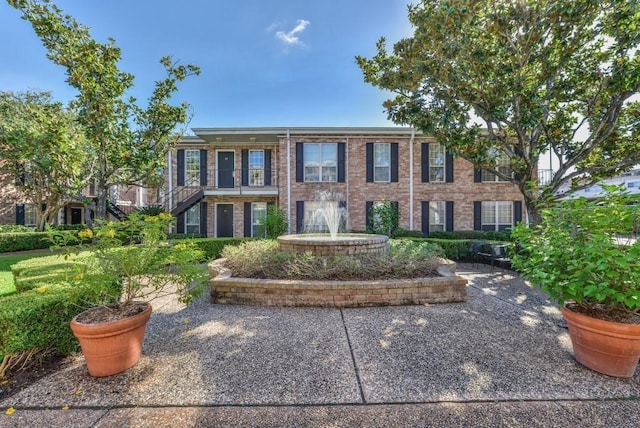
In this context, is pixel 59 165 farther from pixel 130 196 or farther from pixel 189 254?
pixel 130 196

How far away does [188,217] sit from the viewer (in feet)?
45.4

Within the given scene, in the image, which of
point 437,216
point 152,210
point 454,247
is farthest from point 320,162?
point 152,210

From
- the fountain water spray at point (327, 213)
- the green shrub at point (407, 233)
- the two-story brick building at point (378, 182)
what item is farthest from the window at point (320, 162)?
the green shrub at point (407, 233)

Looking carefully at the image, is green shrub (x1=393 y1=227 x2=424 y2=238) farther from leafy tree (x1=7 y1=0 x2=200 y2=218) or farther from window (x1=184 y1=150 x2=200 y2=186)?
window (x1=184 y1=150 x2=200 y2=186)

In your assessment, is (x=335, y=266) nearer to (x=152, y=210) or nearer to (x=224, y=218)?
(x=224, y=218)

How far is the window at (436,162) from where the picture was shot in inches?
522

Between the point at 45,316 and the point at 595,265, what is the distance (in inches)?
218

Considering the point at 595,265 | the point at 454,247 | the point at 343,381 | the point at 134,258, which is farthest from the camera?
the point at 454,247

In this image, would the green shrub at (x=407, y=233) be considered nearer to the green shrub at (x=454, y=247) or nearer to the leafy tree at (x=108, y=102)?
the green shrub at (x=454, y=247)

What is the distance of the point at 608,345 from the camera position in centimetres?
257

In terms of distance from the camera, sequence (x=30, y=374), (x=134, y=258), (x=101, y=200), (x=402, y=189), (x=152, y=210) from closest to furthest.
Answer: (x=30, y=374) → (x=134, y=258) → (x=101, y=200) → (x=152, y=210) → (x=402, y=189)

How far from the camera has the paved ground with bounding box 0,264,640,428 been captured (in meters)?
2.09

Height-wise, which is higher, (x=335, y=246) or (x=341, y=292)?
(x=335, y=246)

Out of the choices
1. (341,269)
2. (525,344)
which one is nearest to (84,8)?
(341,269)
